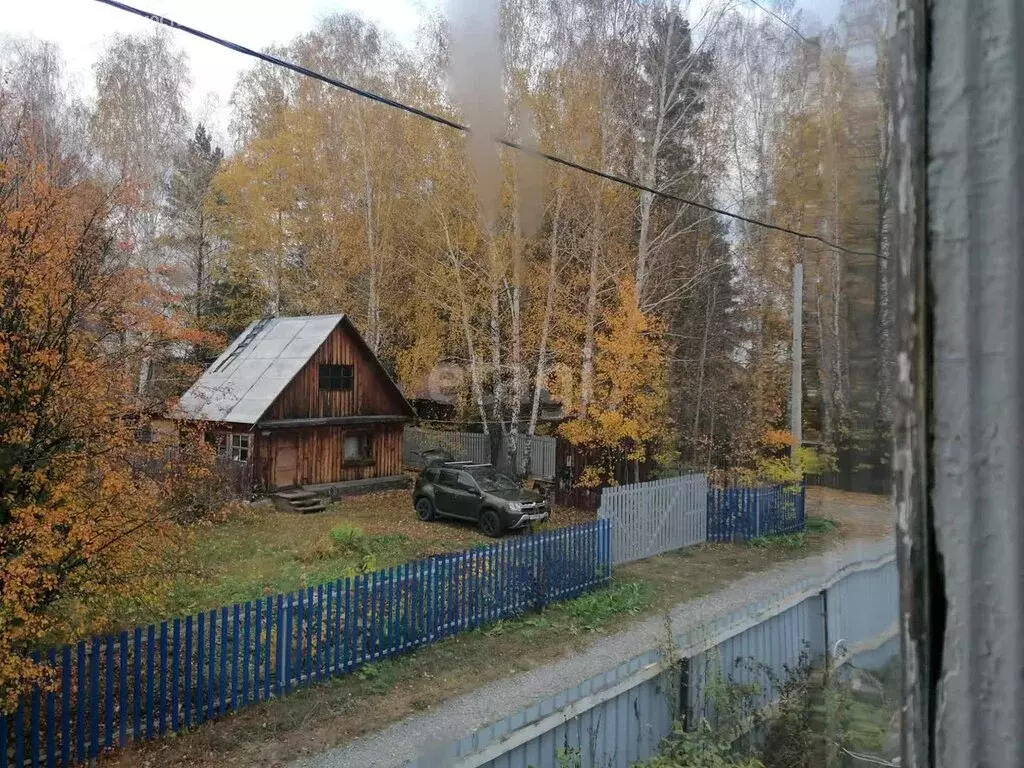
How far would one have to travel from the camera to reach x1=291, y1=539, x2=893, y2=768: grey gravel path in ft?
14.2

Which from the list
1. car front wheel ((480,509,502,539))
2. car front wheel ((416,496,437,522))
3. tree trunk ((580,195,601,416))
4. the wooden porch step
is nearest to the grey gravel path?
car front wheel ((480,509,502,539))

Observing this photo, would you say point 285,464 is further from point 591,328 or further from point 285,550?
point 591,328

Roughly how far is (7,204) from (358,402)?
10.8m

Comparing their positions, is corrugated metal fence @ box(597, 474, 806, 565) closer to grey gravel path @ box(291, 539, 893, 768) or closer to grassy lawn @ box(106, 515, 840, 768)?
grassy lawn @ box(106, 515, 840, 768)

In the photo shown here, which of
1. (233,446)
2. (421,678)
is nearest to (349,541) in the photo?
(421,678)

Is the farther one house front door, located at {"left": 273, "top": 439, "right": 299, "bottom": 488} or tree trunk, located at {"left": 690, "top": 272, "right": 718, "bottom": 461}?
house front door, located at {"left": 273, "top": 439, "right": 299, "bottom": 488}

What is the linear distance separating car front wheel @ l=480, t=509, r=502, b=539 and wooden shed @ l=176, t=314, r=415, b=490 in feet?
16.4

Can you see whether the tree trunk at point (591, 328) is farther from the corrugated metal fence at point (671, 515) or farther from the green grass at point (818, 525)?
the green grass at point (818, 525)

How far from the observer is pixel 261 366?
47.3 ft

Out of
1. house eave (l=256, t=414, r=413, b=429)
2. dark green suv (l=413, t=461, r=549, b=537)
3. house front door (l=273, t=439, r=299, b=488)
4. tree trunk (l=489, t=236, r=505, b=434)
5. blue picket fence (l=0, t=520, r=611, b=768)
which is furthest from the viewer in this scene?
house front door (l=273, t=439, r=299, b=488)

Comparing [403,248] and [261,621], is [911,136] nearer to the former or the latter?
[261,621]

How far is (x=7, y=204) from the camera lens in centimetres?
451

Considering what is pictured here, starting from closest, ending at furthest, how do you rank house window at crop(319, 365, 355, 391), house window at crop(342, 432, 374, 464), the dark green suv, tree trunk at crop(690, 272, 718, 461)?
tree trunk at crop(690, 272, 718, 461), the dark green suv, house window at crop(319, 365, 355, 391), house window at crop(342, 432, 374, 464)

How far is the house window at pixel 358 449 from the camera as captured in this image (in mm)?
15008
